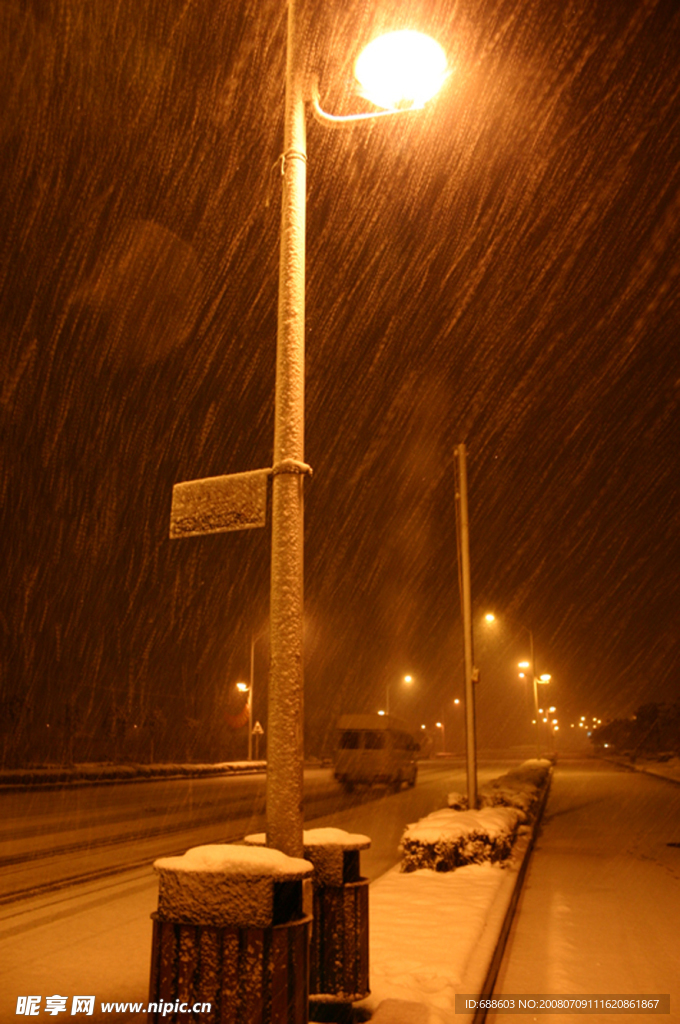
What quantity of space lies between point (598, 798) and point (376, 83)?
2487 centimetres

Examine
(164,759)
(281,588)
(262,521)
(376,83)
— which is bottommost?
(164,759)

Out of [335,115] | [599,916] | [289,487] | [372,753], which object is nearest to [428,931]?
[599,916]

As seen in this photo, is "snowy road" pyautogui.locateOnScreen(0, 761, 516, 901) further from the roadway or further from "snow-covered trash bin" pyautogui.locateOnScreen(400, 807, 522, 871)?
"snow-covered trash bin" pyautogui.locateOnScreen(400, 807, 522, 871)

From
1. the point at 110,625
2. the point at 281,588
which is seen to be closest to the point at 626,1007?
the point at 281,588

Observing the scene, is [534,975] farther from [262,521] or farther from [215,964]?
[262,521]

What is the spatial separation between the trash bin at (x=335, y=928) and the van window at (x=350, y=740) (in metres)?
30.6

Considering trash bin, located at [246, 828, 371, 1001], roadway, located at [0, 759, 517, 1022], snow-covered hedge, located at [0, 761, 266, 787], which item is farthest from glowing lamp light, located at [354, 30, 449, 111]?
snow-covered hedge, located at [0, 761, 266, 787]

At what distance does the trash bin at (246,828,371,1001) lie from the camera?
5.01 meters

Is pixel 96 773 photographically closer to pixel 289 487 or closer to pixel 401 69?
pixel 289 487

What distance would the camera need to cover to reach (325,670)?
9000 centimetres

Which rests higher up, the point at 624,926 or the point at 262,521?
the point at 262,521

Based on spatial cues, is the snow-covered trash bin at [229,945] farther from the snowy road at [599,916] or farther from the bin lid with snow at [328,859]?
the snowy road at [599,916]

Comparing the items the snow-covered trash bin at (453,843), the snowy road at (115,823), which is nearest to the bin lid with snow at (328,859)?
the snow-covered trash bin at (453,843)

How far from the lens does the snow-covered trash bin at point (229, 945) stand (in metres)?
3.85
